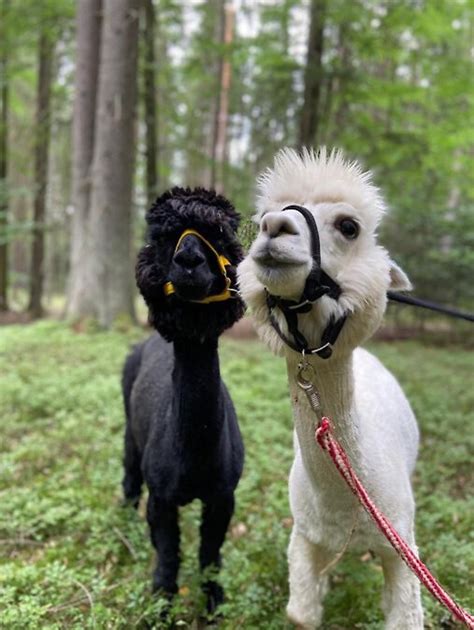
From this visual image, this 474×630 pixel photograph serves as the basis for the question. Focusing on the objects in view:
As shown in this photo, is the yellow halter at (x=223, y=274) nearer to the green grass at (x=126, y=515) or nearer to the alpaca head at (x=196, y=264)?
the alpaca head at (x=196, y=264)

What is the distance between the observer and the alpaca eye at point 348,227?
147 cm

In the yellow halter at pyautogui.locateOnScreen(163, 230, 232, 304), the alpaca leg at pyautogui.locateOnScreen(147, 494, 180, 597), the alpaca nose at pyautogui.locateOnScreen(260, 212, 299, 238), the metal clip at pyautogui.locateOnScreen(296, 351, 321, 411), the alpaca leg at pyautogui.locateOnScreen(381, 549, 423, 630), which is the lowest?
the alpaca leg at pyautogui.locateOnScreen(147, 494, 180, 597)

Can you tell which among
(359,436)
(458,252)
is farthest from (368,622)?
(458,252)

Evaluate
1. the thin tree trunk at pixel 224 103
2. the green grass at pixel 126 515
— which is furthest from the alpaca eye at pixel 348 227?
the thin tree trunk at pixel 224 103

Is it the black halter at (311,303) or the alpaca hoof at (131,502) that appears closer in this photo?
the black halter at (311,303)

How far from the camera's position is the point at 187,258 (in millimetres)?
1958

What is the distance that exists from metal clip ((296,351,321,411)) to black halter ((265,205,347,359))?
11cm

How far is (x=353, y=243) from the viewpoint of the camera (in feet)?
4.88

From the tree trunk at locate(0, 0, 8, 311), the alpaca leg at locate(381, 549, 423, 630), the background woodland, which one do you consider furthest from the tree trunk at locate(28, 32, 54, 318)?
the alpaca leg at locate(381, 549, 423, 630)

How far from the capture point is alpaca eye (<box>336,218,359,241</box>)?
147cm

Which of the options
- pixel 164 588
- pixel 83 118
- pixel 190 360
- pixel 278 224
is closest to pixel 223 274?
pixel 190 360

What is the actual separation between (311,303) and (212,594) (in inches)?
79.4

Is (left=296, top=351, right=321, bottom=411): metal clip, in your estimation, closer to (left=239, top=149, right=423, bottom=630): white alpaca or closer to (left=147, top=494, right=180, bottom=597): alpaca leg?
(left=239, top=149, right=423, bottom=630): white alpaca

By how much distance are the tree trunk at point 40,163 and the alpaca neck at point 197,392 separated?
10.3 metres
